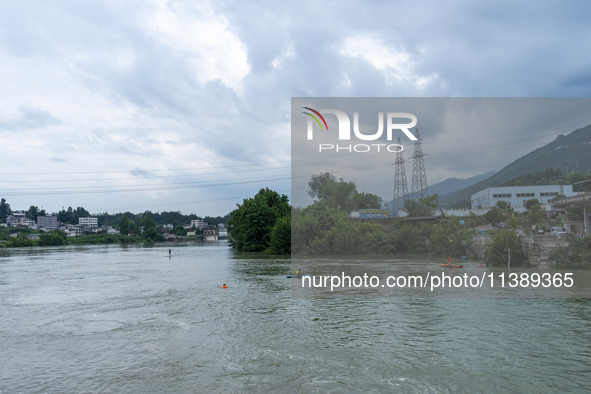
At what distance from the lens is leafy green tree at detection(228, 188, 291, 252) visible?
279 feet

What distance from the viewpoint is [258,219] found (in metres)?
84.8

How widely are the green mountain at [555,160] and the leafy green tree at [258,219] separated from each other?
37.9 metres

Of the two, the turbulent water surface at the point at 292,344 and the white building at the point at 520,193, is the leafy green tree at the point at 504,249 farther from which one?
the white building at the point at 520,193

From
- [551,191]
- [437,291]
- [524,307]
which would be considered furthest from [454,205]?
[524,307]

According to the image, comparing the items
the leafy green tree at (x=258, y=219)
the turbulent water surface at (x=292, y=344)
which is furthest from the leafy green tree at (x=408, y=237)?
the leafy green tree at (x=258, y=219)

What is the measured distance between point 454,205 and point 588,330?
36.2 meters

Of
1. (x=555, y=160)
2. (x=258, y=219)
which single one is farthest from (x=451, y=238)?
(x=258, y=219)

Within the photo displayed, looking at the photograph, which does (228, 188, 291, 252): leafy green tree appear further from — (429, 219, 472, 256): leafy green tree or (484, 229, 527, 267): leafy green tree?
(484, 229, 527, 267): leafy green tree

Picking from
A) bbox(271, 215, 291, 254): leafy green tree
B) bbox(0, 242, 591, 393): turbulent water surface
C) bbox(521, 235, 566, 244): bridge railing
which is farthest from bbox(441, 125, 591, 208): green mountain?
bbox(0, 242, 591, 393): turbulent water surface

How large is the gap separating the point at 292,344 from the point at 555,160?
68.4 metres

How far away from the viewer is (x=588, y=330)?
57.6ft

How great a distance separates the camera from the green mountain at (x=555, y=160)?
213 feet

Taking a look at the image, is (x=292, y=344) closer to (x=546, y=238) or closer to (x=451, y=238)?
(x=546, y=238)

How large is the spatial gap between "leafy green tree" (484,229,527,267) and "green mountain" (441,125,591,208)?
2002cm
